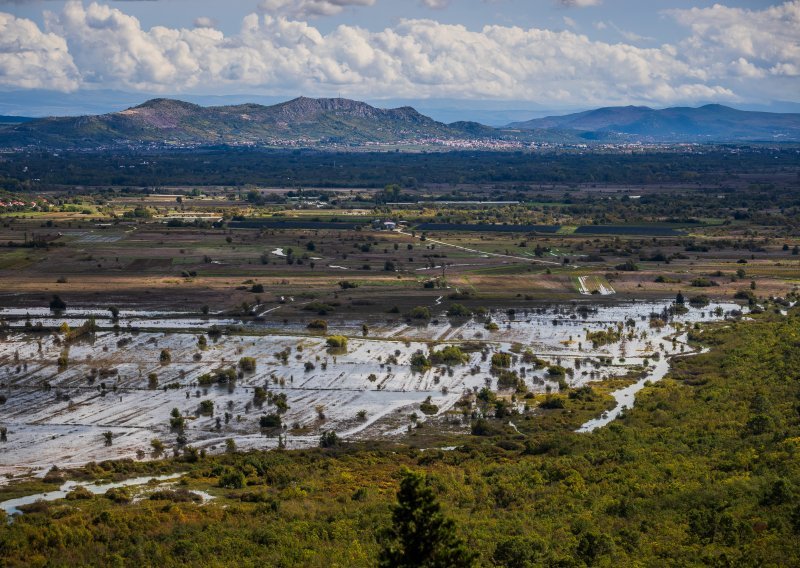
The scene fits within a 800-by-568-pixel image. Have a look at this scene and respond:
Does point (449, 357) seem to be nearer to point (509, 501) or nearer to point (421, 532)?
point (509, 501)

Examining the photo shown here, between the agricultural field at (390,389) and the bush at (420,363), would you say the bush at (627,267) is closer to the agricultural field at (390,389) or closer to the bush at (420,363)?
the agricultural field at (390,389)

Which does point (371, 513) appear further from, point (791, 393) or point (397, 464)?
point (791, 393)

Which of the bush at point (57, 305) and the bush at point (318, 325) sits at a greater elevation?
the bush at point (57, 305)

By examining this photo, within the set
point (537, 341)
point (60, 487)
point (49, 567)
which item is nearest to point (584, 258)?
point (537, 341)

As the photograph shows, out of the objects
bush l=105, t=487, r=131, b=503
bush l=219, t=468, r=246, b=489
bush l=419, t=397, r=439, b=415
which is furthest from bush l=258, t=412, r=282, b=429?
bush l=105, t=487, r=131, b=503

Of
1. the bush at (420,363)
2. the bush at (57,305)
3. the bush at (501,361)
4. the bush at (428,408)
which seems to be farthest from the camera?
the bush at (57,305)

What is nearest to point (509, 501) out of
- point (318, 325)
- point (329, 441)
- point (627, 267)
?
point (329, 441)

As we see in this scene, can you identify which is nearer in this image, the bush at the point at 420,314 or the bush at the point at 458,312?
the bush at the point at 420,314

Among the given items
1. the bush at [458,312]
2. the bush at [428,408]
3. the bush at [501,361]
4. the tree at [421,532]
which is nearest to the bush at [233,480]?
the bush at [428,408]
